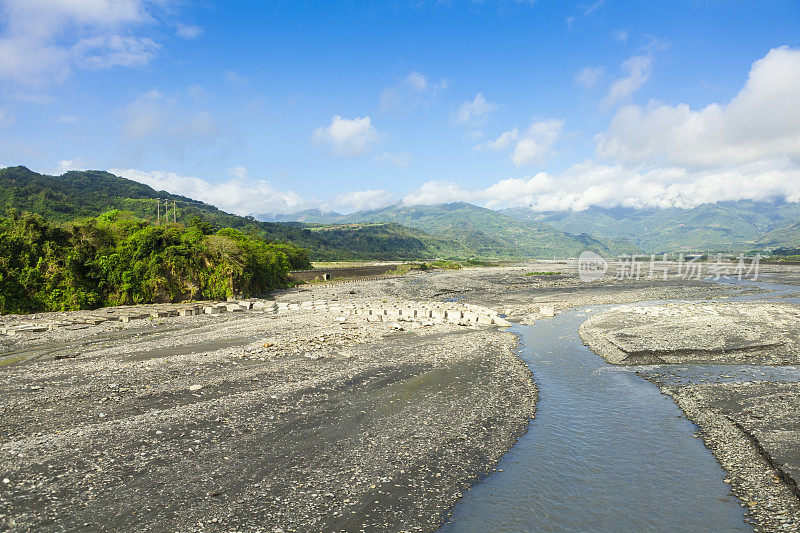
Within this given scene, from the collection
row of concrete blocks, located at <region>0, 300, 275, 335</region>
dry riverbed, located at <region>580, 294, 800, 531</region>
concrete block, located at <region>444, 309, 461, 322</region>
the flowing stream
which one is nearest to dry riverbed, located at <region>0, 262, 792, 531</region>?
row of concrete blocks, located at <region>0, 300, 275, 335</region>

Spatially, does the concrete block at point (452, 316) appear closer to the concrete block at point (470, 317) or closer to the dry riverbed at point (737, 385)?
the concrete block at point (470, 317)

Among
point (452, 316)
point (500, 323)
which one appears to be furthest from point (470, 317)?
point (500, 323)

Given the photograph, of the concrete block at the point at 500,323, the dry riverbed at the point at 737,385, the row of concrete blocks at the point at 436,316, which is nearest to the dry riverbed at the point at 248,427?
the dry riverbed at the point at 737,385

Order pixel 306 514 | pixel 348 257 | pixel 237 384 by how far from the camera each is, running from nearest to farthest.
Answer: pixel 306 514, pixel 237 384, pixel 348 257

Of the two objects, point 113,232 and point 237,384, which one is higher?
point 113,232

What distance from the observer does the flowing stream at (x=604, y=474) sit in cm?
1078

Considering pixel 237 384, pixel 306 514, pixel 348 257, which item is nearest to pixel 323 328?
pixel 237 384

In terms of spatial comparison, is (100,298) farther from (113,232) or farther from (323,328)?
(323,328)

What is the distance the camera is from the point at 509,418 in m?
17.4

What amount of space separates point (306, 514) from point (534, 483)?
6.94 metres

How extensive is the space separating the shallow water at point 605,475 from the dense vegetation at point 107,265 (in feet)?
150

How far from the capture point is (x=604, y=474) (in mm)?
13070

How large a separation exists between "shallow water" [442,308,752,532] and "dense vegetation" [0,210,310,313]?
150 ft

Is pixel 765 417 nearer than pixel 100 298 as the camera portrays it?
Yes
